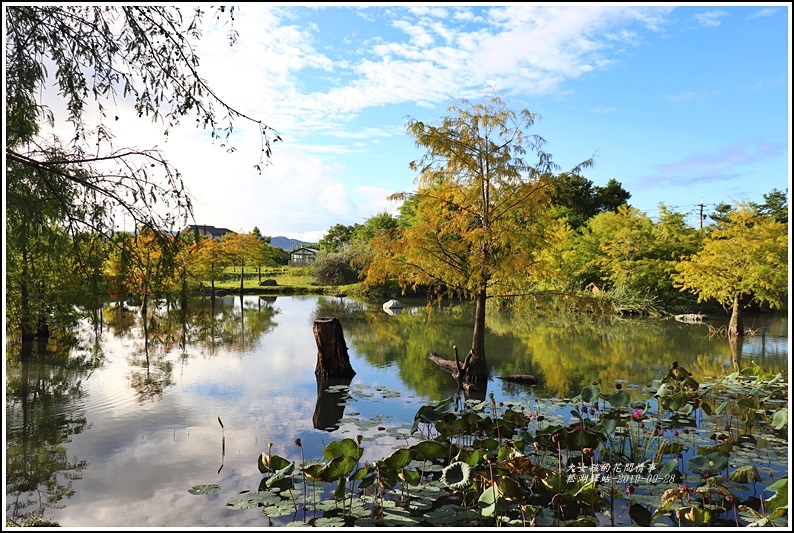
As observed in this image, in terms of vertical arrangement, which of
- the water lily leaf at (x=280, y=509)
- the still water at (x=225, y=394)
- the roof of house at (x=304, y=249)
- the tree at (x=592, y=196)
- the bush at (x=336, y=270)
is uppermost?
the tree at (x=592, y=196)

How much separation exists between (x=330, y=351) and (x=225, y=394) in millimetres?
1973

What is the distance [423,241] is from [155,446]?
5.13m

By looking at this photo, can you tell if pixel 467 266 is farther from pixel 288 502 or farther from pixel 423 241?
pixel 288 502

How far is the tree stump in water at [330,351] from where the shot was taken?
963cm

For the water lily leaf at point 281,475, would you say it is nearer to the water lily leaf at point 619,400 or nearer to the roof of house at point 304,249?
the water lily leaf at point 619,400

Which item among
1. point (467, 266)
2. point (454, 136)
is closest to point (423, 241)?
point (467, 266)

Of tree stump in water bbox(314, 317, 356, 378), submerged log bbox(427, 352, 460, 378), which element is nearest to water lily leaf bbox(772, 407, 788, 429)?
submerged log bbox(427, 352, 460, 378)

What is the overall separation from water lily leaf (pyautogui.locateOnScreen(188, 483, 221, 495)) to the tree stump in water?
488 centimetres

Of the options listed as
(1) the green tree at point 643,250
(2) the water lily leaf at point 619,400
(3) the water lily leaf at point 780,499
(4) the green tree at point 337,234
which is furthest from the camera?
(4) the green tree at point 337,234

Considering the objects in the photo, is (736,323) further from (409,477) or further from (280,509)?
(280,509)

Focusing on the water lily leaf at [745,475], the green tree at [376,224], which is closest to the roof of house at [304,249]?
the green tree at [376,224]

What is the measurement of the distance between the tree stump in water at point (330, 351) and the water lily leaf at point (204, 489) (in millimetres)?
4877

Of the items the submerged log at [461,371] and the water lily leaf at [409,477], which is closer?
the water lily leaf at [409,477]

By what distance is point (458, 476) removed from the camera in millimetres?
4129
